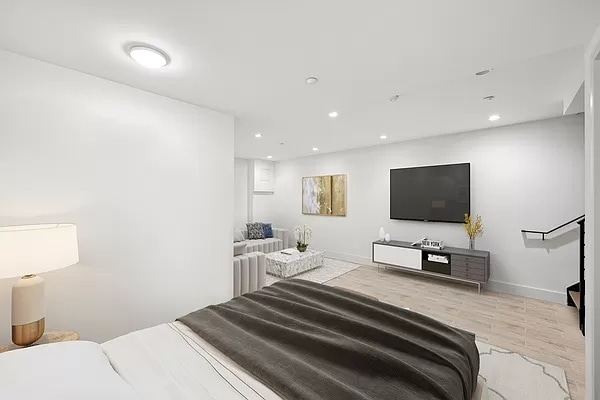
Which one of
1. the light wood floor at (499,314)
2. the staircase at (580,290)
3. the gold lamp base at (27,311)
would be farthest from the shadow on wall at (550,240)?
the gold lamp base at (27,311)

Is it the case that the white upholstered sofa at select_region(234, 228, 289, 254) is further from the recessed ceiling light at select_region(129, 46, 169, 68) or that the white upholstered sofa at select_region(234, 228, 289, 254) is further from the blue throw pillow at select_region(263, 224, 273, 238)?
the recessed ceiling light at select_region(129, 46, 169, 68)

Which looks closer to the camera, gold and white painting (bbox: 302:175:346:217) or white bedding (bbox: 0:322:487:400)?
white bedding (bbox: 0:322:487:400)

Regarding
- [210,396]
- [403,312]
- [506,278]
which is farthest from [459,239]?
[210,396]

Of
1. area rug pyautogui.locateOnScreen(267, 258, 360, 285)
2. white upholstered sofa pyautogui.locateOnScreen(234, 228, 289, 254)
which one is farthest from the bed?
white upholstered sofa pyautogui.locateOnScreen(234, 228, 289, 254)

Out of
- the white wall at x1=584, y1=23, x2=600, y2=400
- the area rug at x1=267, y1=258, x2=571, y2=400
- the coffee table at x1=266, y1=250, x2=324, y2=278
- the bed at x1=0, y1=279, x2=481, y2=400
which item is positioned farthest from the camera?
the coffee table at x1=266, y1=250, x2=324, y2=278

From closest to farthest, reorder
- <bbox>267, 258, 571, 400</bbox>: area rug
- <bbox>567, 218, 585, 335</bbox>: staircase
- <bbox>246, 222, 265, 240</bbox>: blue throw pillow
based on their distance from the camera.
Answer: <bbox>267, 258, 571, 400</bbox>: area rug
<bbox>567, 218, 585, 335</bbox>: staircase
<bbox>246, 222, 265, 240</bbox>: blue throw pillow

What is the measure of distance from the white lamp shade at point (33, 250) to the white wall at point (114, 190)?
56 centimetres

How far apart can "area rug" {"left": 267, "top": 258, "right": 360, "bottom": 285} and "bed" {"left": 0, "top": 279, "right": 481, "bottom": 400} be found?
280cm

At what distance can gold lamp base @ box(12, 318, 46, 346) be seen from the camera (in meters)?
1.53

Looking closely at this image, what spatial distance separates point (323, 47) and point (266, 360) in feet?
6.36

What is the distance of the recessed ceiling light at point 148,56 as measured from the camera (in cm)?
176

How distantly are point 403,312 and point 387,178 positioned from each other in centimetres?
386

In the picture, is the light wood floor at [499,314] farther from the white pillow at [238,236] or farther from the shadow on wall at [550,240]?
the white pillow at [238,236]

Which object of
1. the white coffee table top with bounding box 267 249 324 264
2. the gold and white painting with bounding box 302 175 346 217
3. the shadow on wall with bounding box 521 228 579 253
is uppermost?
the gold and white painting with bounding box 302 175 346 217
